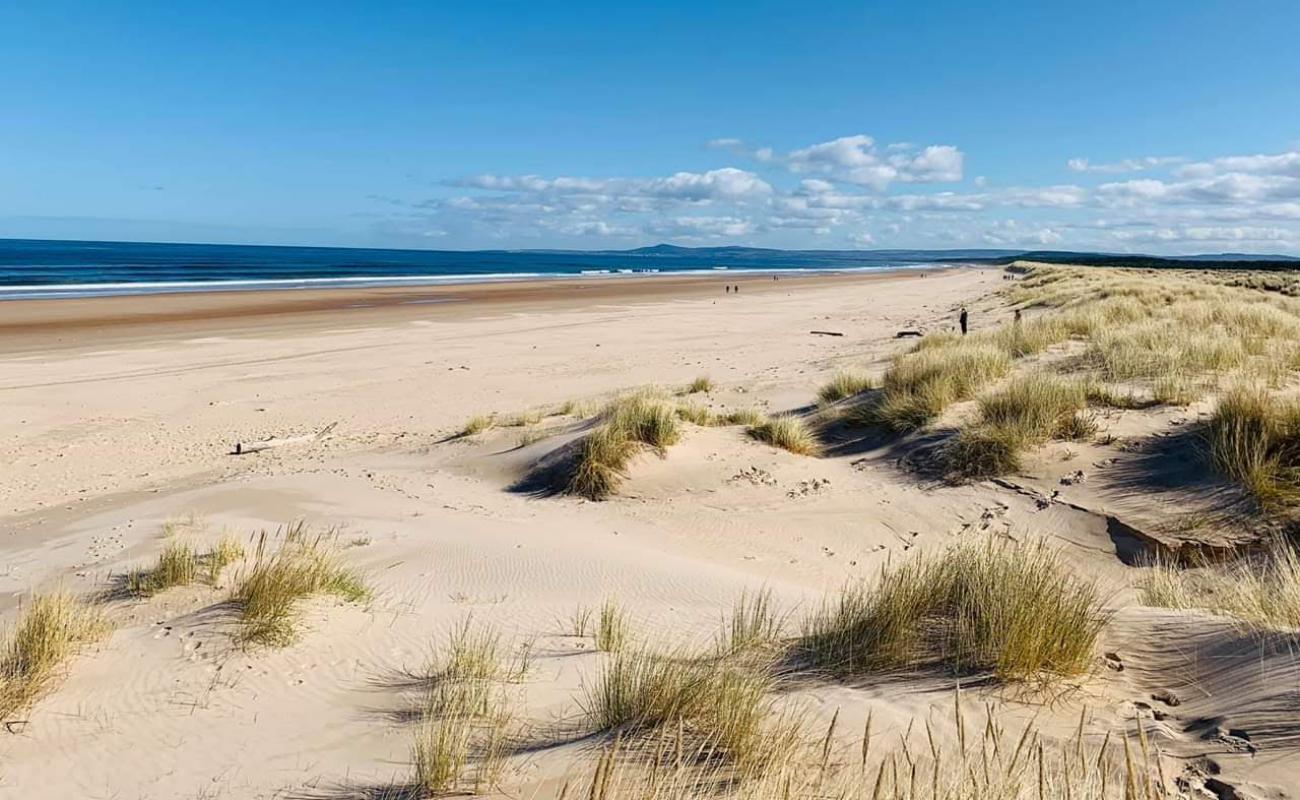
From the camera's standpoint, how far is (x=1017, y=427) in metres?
7.89

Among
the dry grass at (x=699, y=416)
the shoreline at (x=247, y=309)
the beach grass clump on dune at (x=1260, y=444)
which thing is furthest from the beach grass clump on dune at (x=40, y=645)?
the shoreline at (x=247, y=309)

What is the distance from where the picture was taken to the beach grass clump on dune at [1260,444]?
6035mm

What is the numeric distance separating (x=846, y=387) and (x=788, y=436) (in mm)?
2664

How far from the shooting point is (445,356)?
65.2ft

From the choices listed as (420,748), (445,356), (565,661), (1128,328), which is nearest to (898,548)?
(565,661)

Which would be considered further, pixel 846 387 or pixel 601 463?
pixel 846 387

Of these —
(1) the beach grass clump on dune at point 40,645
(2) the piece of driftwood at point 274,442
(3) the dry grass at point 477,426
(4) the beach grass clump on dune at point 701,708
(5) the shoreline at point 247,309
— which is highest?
(4) the beach grass clump on dune at point 701,708

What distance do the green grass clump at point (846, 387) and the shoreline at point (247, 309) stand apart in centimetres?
1944

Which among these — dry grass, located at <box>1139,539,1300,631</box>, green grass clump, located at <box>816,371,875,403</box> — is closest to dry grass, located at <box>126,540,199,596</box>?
dry grass, located at <box>1139,539,1300,631</box>

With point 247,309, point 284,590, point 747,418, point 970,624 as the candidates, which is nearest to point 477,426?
point 747,418

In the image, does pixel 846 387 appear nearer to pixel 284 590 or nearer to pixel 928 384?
pixel 928 384

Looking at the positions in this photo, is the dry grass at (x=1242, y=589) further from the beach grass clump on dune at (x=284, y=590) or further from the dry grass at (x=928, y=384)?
the beach grass clump on dune at (x=284, y=590)

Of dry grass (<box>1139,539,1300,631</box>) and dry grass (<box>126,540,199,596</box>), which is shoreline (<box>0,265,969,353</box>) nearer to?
dry grass (<box>126,540,199,596</box>)

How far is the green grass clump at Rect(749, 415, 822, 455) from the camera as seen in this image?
916 cm
